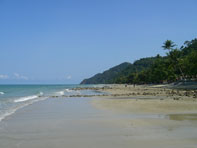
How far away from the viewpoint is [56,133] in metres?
8.70

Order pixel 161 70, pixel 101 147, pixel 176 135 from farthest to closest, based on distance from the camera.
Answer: pixel 161 70 < pixel 176 135 < pixel 101 147

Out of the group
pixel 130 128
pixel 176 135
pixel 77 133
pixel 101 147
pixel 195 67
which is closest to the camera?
pixel 101 147

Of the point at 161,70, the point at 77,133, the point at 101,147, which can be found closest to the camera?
the point at 101,147

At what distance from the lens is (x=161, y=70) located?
301ft

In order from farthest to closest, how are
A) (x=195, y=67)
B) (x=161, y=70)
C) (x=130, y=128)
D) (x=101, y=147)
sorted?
(x=161, y=70) < (x=195, y=67) < (x=130, y=128) < (x=101, y=147)

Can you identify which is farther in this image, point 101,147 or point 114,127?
point 114,127

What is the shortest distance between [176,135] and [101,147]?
2.99 m

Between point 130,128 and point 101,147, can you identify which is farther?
point 130,128

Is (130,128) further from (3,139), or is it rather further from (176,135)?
(3,139)

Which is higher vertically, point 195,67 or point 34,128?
point 195,67

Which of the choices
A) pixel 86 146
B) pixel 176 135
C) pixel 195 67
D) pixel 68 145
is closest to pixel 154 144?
pixel 176 135

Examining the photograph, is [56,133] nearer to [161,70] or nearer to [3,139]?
[3,139]

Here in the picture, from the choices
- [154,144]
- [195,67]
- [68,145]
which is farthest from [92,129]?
[195,67]

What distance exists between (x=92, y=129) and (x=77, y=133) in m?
0.91
